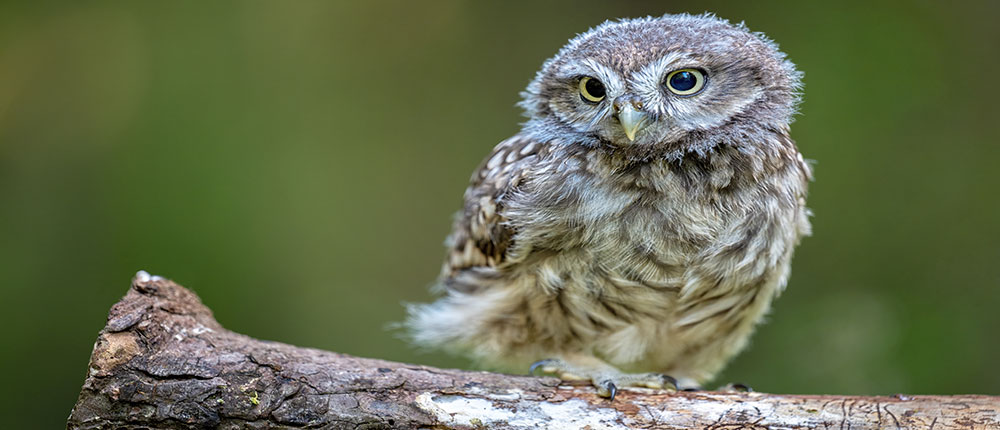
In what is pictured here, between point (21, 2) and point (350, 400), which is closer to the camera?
point (350, 400)

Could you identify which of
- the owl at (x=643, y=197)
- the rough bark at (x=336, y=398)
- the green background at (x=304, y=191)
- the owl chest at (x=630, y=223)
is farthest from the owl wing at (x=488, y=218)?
the green background at (x=304, y=191)

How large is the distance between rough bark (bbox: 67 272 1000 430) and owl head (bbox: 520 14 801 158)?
779 mm

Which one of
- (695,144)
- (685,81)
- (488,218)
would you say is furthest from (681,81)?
(488,218)

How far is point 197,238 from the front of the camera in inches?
170

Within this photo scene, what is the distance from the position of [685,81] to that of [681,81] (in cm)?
1

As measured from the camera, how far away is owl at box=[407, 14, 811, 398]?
2.41 meters

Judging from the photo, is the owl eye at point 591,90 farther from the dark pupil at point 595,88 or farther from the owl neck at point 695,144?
the owl neck at point 695,144

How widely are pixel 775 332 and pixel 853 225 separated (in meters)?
0.74

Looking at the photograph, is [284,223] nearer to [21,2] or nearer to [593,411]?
[21,2]

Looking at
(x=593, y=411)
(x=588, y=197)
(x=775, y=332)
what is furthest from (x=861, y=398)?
(x=775, y=332)

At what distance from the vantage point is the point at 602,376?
2551 mm

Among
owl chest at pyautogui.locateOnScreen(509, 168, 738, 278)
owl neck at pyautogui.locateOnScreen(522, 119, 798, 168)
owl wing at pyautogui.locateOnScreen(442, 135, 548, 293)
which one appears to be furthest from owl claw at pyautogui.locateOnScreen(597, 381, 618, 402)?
owl neck at pyautogui.locateOnScreen(522, 119, 798, 168)

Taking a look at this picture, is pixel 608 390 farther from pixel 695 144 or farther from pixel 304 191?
pixel 304 191

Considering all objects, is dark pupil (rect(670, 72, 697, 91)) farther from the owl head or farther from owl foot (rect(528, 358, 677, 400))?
owl foot (rect(528, 358, 677, 400))
